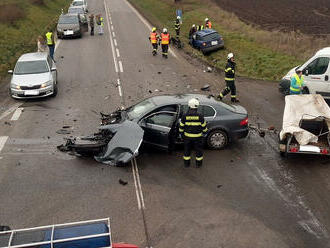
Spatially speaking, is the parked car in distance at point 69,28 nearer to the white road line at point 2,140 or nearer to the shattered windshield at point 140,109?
the white road line at point 2,140

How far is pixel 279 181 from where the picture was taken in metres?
9.01

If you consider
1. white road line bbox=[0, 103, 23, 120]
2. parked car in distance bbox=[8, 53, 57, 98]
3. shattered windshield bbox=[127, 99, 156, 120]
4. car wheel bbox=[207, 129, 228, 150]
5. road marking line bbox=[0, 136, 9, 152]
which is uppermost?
shattered windshield bbox=[127, 99, 156, 120]

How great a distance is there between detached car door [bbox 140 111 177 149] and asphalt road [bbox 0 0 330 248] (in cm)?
49

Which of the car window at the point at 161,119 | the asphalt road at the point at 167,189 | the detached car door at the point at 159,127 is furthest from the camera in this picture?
the car window at the point at 161,119

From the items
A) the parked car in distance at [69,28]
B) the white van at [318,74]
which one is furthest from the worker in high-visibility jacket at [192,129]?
the parked car in distance at [69,28]

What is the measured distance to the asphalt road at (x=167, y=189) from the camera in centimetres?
721

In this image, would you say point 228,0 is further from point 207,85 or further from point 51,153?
point 51,153

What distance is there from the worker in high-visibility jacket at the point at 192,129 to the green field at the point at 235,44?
1018cm

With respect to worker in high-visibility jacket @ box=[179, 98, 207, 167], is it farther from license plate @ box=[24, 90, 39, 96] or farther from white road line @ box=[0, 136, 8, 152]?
license plate @ box=[24, 90, 39, 96]

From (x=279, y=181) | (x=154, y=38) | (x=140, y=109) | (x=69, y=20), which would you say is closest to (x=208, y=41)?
(x=154, y=38)

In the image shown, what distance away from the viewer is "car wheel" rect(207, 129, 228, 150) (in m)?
10.5

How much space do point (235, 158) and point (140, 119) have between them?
8.65 feet

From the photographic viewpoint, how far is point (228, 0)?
4481 centimetres

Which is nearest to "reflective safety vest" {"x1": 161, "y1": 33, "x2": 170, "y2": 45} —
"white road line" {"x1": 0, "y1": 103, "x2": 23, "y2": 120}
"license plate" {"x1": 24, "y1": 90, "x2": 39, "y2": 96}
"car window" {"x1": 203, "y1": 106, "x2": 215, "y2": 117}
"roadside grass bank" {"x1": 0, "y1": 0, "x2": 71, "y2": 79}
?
"roadside grass bank" {"x1": 0, "y1": 0, "x2": 71, "y2": 79}
